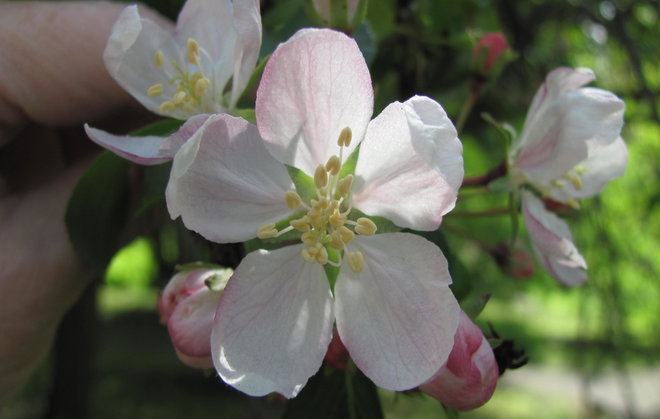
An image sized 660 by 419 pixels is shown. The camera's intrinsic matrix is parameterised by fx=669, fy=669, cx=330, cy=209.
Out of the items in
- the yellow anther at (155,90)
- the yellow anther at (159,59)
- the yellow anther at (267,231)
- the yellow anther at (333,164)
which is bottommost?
the yellow anther at (267,231)

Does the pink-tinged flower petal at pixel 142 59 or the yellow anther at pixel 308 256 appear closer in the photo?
the yellow anther at pixel 308 256

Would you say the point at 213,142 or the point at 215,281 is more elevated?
the point at 213,142

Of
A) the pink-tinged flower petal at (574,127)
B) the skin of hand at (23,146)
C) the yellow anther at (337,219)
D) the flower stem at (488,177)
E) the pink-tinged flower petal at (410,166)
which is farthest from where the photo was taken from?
the skin of hand at (23,146)

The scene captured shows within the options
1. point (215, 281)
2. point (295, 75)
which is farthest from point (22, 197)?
point (295, 75)

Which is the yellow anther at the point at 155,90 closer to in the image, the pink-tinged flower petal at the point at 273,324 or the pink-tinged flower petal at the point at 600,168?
the pink-tinged flower petal at the point at 273,324

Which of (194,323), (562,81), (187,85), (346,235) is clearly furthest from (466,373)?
(187,85)

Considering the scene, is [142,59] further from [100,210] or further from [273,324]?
[273,324]

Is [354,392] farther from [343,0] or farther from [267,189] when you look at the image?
[343,0]

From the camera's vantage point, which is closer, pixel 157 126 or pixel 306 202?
pixel 306 202

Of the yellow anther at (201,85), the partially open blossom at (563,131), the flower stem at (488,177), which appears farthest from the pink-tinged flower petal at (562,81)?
the yellow anther at (201,85)
